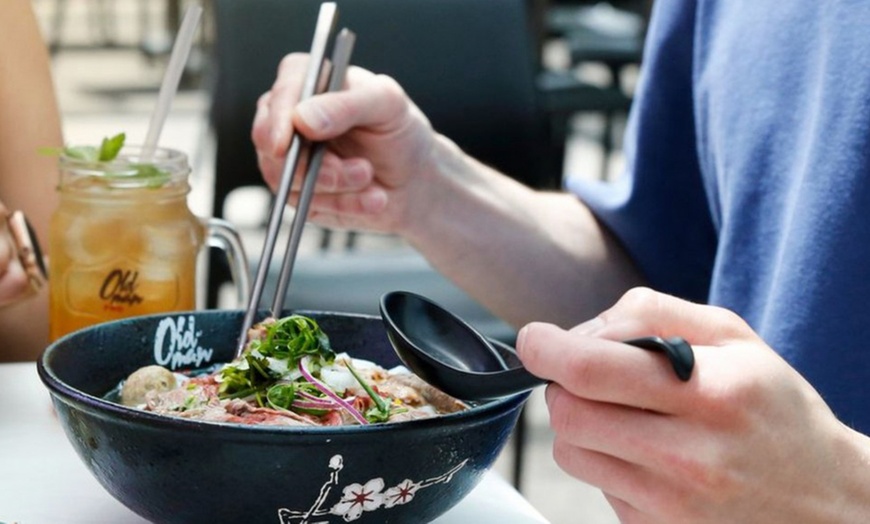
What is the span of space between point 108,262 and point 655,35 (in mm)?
619

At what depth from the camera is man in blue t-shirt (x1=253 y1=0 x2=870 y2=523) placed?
60 centimetres

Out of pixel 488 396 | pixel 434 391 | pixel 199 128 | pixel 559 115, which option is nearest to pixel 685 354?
pixel 488 396

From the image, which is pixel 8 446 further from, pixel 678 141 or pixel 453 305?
pixel 453 305

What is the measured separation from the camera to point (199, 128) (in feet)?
18.6

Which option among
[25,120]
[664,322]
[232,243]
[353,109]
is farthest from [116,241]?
[664,322]

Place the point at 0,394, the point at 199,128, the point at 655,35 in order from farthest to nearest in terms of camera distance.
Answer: the point at 199,128 < the point at 655,35 < the point at 0,394

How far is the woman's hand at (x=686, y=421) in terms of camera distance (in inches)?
22.9

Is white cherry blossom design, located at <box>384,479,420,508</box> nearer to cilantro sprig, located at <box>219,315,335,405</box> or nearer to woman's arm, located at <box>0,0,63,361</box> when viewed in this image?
cilantro sprig, located at <box>219,315,335,405</box>

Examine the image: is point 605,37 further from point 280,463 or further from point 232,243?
point 280,463

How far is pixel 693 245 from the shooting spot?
4.33ft

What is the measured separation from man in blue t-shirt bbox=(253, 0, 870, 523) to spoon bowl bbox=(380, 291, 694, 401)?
5 cm

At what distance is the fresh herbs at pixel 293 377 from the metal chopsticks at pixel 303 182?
127 mm

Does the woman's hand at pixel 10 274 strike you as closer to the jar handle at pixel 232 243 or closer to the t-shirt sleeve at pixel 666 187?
the jar handle at pixel 232 243

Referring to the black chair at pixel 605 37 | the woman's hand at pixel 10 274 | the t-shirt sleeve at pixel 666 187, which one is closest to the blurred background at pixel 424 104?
the t-shirt sleeve at pixel 666 187
